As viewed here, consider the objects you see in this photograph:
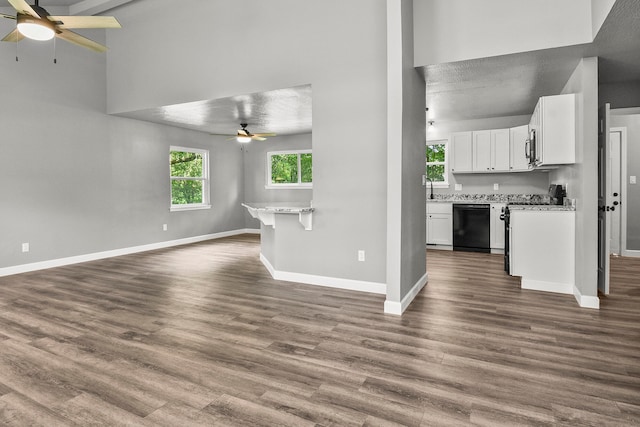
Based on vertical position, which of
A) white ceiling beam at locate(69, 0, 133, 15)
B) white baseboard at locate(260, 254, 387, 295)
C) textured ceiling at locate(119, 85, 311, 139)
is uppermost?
white ceiling beam at locate(69, 0, 133, 15)

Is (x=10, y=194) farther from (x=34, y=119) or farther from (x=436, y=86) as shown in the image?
(x=436, y=86)

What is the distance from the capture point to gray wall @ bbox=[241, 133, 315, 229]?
892 cm

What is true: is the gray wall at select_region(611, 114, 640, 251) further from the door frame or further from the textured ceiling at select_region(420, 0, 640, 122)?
the textured ceiling at select_region(420, 0, 640, 122)

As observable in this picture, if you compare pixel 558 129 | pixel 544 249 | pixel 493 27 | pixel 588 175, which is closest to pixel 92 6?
pixel 493 27

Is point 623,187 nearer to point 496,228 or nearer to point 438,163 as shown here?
point 496,228

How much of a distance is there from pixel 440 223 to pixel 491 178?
1.27 m

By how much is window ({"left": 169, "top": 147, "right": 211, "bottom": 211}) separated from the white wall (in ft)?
18.5

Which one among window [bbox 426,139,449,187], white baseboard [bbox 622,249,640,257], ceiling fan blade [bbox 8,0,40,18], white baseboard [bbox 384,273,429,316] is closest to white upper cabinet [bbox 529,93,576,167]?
white baseboard [bbox 384,273,429,316]

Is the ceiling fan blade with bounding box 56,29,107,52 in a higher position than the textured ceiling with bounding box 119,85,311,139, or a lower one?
higher

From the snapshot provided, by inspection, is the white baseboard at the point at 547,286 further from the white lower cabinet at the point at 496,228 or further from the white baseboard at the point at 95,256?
the white baseboard at the point at 95,256

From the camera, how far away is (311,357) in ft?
8.16

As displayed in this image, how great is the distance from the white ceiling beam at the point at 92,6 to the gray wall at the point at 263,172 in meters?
4.35

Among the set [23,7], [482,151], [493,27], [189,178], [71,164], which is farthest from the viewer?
[189,178]

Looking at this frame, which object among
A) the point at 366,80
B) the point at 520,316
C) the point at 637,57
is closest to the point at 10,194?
the point at 366,80
